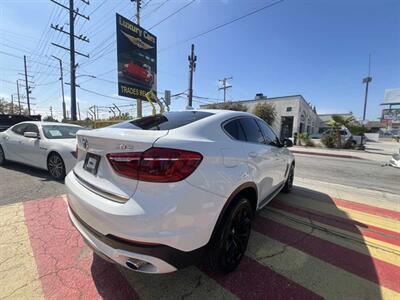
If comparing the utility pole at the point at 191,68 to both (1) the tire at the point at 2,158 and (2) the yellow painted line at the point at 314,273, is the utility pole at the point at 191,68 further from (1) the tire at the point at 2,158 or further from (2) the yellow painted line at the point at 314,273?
(2) the yellow painted line at the point at 314,273

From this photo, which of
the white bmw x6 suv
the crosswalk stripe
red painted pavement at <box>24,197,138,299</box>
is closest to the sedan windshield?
red painted pavement at <box>24,197,138,299</box>

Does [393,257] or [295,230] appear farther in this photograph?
[295,230]

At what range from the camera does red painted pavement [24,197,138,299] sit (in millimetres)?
1841

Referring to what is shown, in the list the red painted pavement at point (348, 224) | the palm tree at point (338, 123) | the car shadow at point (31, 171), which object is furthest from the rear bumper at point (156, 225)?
the palm tree at point (338, 123)

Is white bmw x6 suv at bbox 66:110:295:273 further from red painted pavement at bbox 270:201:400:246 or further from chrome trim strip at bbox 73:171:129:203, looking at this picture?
red painted pavement at bbox 270:201:400:246

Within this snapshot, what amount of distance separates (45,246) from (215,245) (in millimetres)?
2034

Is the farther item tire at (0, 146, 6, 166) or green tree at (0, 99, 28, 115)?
green tree at (0, 99, 28, 115)

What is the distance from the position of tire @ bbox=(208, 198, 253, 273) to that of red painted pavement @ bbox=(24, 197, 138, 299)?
777 mm

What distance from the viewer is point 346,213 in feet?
12.4

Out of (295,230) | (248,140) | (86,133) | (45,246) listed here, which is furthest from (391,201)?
(45,246)

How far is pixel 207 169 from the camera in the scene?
67.4 inches

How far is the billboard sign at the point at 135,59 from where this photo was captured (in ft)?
48.1

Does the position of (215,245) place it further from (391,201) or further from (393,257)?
(391,201)

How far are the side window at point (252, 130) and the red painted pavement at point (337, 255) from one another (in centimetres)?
130
